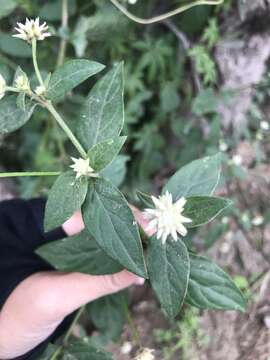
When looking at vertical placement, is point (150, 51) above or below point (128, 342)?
above

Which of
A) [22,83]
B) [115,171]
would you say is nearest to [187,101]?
[115,171]

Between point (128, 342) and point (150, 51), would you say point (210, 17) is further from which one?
point (128, 342)

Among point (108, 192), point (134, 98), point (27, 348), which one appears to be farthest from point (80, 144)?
point (134, 98)

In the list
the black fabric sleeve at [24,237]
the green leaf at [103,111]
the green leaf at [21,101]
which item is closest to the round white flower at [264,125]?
the black fabric sleeve at [24,237]

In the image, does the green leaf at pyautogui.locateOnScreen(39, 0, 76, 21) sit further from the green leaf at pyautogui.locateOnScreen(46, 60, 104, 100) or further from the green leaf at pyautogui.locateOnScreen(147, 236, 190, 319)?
the green leaf at pyautogui.locateOnScreen(147, 236, 190, 319)

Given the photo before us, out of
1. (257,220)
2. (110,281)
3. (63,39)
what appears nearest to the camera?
(110,281)

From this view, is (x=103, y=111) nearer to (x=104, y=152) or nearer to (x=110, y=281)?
(x=104, y=152)

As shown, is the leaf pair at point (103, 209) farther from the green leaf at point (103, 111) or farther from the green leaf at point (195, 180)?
the green leaf at point (195, 180)
